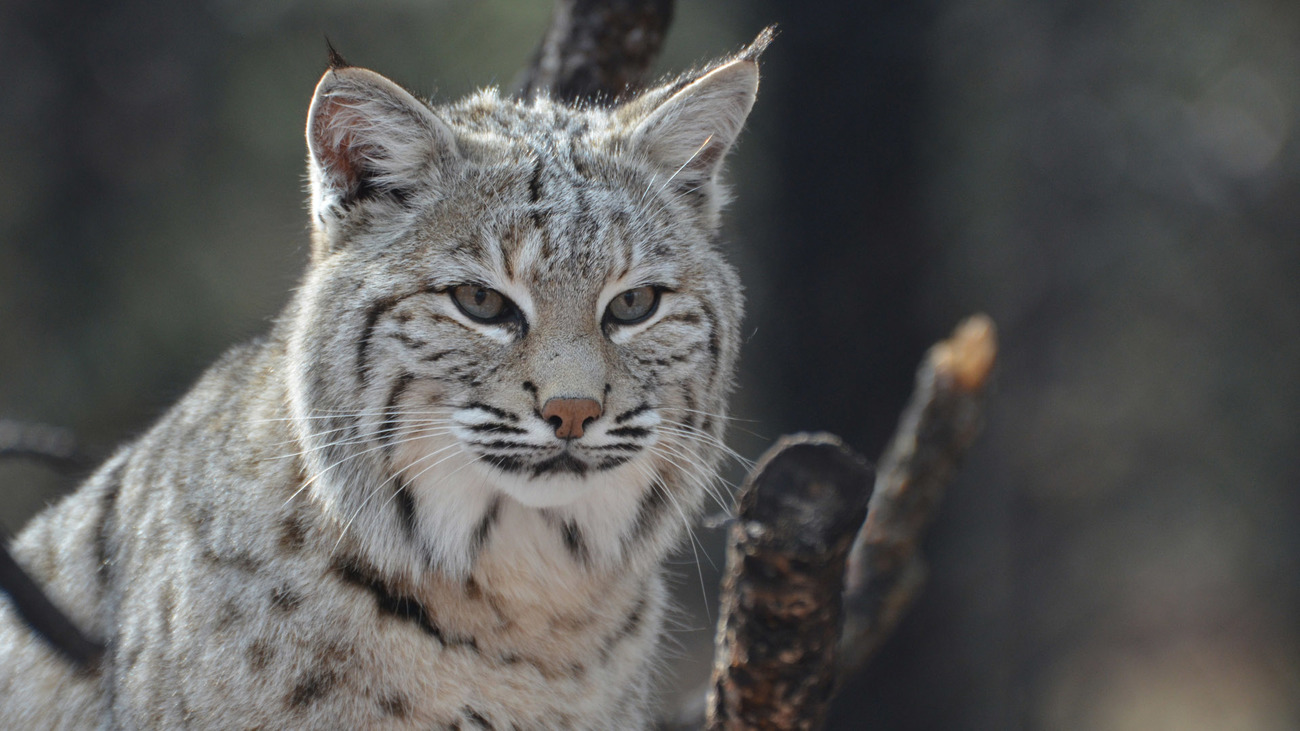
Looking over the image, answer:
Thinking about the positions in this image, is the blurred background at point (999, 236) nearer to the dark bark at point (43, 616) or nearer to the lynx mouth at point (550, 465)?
the lynx mouth at point (550, 465)

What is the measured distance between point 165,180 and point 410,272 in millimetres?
8598

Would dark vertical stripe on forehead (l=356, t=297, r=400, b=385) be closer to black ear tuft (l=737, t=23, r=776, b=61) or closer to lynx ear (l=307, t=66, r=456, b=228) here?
lynx ear (l=307, t=66, r=456, b=228)

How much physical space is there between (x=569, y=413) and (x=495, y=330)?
31 centimetres

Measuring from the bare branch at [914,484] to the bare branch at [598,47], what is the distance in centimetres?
163

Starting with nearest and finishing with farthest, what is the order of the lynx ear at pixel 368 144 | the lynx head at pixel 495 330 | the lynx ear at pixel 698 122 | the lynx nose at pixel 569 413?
the lynx nose at pixel 569 413 < the lynx head at pixel 495 330 < the lynx ear at pixel 368 144 < the lynx ear at pixel 698 122

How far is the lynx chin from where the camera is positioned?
2.79 m

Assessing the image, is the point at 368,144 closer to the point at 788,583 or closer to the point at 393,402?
the point at 393,402

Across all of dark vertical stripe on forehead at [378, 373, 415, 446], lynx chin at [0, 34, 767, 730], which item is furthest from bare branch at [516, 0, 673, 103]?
dark vertical stripe on forehead at [378, 373, 415, 446]

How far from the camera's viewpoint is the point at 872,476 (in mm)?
2715

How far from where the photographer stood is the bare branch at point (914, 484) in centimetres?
380

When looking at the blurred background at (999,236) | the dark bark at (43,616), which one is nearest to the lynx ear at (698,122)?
the dark bark at (43,616)

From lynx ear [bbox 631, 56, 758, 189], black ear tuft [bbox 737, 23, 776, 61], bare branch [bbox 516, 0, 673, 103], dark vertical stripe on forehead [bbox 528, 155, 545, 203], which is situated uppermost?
bare branch [bbox 516, 0, 673, 103]

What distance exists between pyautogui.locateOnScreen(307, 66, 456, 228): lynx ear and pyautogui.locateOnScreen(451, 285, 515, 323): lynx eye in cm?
38

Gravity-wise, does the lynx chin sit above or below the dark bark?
above
